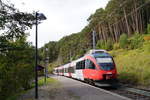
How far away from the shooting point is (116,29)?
56156mm

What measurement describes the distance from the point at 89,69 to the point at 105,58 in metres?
2.22

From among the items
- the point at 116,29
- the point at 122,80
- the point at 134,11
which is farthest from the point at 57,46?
the point at 122,80

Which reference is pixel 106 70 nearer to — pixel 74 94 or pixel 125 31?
pixel 74 94

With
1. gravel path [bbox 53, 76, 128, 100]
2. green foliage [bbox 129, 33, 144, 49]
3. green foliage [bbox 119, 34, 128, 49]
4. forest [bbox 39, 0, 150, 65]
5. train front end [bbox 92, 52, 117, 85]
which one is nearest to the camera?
gravel path [bbox 53, 76, 128, 100]

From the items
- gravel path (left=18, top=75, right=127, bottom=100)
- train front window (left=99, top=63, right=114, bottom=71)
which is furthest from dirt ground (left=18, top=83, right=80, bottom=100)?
train front window (left=99, top=63, right=114, bottom=71)

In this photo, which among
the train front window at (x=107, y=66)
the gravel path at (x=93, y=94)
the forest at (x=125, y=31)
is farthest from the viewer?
the forest at (x=125, y=31)

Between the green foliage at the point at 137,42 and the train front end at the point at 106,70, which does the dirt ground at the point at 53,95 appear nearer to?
the train front end at the point at 106,70

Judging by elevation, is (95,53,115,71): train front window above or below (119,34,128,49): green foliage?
below

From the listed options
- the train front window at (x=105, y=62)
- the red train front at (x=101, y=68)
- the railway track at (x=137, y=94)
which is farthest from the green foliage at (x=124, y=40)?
the railway track at (x=137, y=94)

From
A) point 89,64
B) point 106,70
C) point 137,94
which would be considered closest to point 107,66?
point 106,70

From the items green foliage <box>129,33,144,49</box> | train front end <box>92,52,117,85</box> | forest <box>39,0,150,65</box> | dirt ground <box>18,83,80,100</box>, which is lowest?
dirt ground <box>18,83,80,100</box>

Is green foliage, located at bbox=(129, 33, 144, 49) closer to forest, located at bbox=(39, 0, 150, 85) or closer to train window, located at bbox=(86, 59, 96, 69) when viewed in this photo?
forest, located at bbox=(39, 0, 150, 85)

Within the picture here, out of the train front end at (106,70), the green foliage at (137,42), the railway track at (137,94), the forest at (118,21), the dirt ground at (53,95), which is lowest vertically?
the dirt ground at (53,95)

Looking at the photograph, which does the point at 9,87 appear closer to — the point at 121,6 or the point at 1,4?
the point at 1,4
